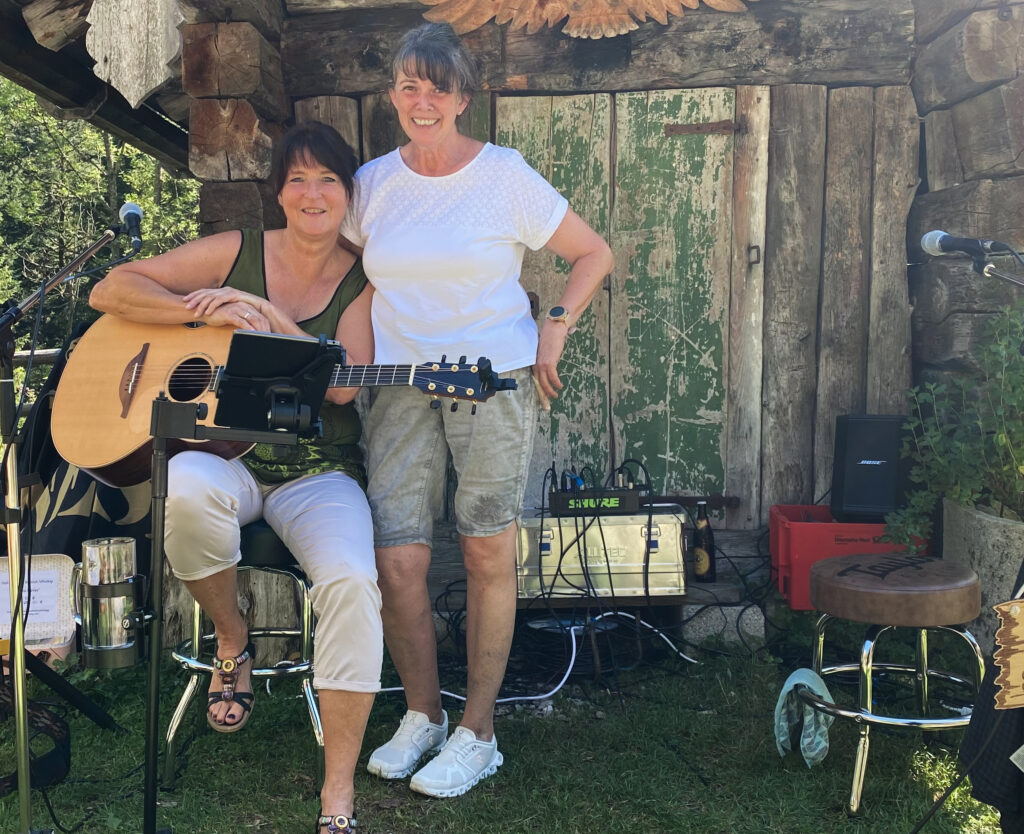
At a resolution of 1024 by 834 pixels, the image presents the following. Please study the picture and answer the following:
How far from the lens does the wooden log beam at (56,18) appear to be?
12.1ft

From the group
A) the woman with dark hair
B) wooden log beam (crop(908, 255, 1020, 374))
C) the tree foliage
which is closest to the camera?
the woman with dark hair

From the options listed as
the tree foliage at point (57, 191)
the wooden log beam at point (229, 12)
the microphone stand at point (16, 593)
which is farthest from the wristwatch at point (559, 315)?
the tree foliage at point (57, 191)

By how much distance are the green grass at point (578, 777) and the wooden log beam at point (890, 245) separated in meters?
1.31

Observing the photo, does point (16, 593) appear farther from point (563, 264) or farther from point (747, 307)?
point (747, 307)

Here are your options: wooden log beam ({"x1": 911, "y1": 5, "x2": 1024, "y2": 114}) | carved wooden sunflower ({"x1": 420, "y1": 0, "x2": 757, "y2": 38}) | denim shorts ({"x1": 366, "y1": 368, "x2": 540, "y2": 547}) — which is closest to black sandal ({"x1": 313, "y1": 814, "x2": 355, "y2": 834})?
denim shorts ({"x1": 366, "y1": 368, "x2": 540, "y2": 547})

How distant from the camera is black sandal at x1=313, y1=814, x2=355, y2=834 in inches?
80.7

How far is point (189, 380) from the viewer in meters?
2.46

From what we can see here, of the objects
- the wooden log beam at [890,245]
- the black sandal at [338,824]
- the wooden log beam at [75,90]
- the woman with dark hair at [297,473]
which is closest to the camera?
the black sandal at [338,824]

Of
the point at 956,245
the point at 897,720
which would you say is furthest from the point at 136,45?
the point at 897,720

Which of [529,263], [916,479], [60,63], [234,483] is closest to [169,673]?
[234,483]

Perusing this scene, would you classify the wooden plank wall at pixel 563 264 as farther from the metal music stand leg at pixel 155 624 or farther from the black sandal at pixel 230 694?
the metal music stand leg at pixel 155 624

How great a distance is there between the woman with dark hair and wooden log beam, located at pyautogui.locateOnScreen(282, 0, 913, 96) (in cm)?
119

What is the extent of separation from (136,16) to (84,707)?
2.38 m

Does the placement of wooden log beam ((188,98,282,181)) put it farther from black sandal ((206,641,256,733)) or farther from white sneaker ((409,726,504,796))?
white sneaker ((409,726,504,796))
